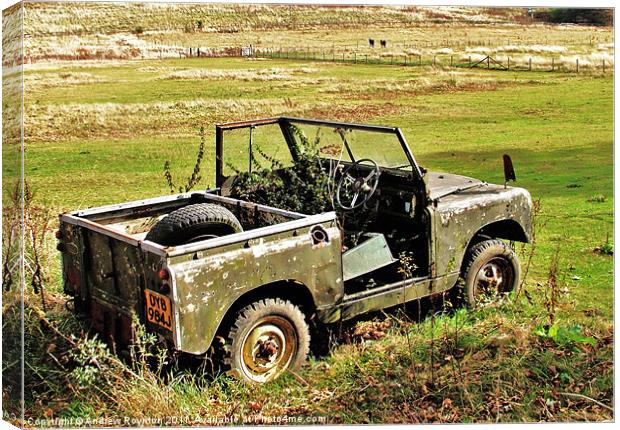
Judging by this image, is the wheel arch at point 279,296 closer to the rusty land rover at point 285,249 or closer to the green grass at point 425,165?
the rusty land rover at point 285,249

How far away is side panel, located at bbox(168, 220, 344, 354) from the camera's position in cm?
777

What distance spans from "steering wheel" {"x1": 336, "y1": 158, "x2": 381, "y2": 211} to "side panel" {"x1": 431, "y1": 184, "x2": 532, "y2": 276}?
1.70 feet

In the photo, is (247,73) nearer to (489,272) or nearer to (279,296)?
(279,296)

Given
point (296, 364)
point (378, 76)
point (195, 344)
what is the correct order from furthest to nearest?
point (378, 76) < point (296, 364) < point (195, 344)

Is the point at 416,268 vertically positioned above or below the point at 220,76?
below

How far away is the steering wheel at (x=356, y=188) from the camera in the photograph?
9.44 meters

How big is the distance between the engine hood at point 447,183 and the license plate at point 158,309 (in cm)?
247

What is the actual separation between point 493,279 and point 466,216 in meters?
0.63

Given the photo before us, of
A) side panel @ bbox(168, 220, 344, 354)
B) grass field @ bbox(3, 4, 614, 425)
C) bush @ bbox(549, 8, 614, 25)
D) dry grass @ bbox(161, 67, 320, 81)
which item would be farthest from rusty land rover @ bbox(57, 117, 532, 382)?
bush @ bbox(549, 8, 614, 25)

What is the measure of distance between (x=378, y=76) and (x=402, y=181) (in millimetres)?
983

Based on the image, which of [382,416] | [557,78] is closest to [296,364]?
[382,416]

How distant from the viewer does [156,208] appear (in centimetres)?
952

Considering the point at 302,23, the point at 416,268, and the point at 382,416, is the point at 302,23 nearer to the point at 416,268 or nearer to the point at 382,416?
the point at 416,268

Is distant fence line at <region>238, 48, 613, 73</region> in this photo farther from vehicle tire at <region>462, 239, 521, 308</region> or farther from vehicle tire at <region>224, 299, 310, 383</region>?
vehicle tire at <region>224, 299, 310, 383</region>
